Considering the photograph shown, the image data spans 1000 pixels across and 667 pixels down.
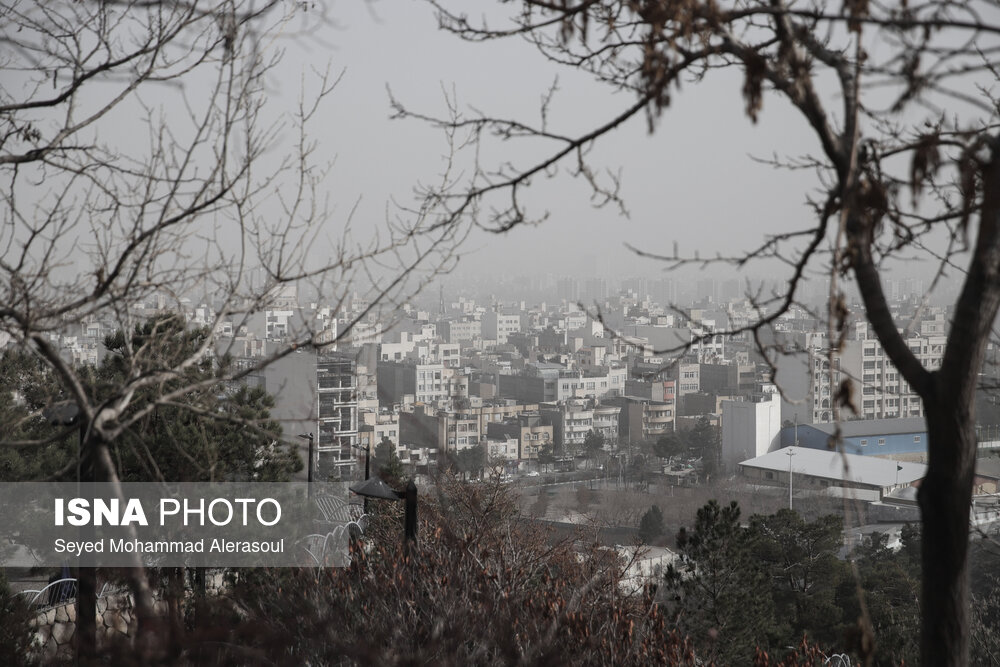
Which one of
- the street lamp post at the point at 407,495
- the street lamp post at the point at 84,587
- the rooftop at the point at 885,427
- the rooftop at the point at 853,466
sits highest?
the street lamp post at the point at 84,587

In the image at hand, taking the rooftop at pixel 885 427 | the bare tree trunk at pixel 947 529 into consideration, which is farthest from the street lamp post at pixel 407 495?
the rooftop at pixel 885 427

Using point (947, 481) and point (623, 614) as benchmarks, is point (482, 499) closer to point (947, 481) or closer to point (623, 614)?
point (623, 614)

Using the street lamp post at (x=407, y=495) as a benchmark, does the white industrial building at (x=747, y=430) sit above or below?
below

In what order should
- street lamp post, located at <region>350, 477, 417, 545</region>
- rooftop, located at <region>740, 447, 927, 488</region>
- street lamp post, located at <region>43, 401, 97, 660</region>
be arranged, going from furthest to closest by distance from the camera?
rooftop, located at <region>740, 447, 927, 488</region>
street lamp post, located at <region>350, 477, 417, 545</region>
street lamp post, located at <region>43, 401, 97, 660</region>

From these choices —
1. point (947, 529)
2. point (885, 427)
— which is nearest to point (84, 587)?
point (947, 529)

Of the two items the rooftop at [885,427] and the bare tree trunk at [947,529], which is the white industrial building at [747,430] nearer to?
the rooftop at [885,427]

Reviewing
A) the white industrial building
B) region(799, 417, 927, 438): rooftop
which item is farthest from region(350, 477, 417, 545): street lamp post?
the white industrial building

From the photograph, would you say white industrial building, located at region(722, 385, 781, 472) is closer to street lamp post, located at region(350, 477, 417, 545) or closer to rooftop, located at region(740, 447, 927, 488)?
rooftop, located at region(740, 447, 927, 488)

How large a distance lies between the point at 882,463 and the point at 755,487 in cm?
393

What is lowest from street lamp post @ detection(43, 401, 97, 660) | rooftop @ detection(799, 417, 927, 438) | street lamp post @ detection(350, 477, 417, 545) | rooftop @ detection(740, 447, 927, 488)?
rooftop @ detection(740, 447, 927, 488)

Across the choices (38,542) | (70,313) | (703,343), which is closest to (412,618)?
(70,313)

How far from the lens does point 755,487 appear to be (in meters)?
25.1

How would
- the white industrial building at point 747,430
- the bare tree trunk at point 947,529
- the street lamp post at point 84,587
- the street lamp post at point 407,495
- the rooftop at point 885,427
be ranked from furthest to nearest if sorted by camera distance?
the white industrial building at point 747,430 < the rooftop at point 885,427 < the street lamp post at point 407,495 < the street lamp post at point 84,587 < the bare tree trunk at point 947,529

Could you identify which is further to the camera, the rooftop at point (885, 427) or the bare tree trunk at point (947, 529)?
the rooftop at point (885, 427)
